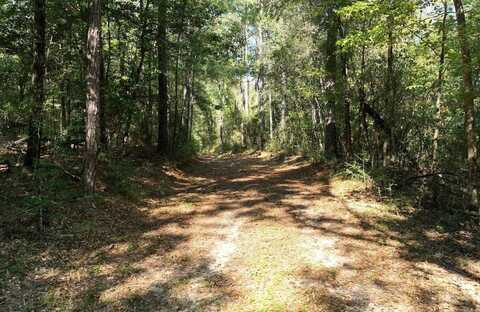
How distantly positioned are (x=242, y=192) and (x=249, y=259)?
5.04m

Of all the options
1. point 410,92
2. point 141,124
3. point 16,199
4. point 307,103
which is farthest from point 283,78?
point 16,199

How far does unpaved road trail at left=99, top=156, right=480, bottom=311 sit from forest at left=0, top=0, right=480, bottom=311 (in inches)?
1.3

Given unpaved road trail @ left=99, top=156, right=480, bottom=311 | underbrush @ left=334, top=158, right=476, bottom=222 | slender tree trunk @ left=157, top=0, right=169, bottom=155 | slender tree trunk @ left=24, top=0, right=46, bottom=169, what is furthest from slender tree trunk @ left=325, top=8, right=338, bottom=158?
slender tree trunk @ left=24, top=0, right=46, bottom=169

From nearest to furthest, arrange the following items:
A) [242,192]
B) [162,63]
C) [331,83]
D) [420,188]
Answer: [420,188]
[242,192]
[331,83]
[162,63]

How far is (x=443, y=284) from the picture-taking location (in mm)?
5059

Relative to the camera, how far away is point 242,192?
10.9m

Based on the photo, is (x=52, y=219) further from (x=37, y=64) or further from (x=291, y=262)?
(x=291, y=262)

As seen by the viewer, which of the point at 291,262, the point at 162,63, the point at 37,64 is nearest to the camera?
the point at 291,262

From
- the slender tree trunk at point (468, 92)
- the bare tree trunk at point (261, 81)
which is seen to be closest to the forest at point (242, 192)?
the slender tree trunk at point (468, 92)

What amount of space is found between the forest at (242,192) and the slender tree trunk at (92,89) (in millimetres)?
30

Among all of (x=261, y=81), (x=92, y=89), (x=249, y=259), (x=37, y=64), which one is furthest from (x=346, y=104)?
(x=261, y=81)

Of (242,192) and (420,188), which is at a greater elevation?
(420,188)

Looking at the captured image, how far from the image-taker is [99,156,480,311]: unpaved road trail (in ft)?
15.2

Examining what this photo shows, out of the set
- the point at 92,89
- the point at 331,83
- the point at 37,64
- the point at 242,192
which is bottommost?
the point at 242,192
